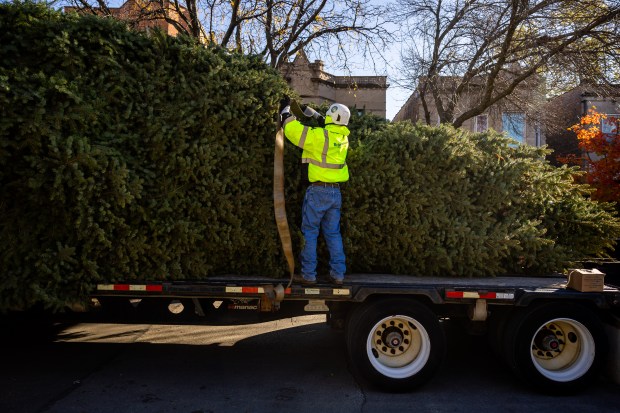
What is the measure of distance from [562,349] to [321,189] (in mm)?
2868

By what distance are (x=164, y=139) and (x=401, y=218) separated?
2525 millimetres

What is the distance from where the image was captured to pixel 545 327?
5.23 metres

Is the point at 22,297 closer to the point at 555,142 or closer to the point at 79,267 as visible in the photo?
the point at 79,267

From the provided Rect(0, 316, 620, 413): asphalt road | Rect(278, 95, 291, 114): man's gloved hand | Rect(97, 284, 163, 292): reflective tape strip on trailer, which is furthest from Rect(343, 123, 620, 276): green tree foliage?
Rect(97, 284, 163, 292): reflective tape strip on trailer

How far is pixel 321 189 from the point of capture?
523cm

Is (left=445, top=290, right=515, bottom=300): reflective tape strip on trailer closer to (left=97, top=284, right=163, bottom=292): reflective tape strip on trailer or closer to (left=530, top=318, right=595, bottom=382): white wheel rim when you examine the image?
(left=530, top=318, right=595, bottom=382): white wheel rim

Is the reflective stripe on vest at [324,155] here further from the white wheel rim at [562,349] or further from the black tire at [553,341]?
the white wheel rim at [562,349]

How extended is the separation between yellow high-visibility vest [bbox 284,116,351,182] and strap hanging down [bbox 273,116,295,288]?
17 cm

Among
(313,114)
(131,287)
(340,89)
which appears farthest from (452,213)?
(340,89)

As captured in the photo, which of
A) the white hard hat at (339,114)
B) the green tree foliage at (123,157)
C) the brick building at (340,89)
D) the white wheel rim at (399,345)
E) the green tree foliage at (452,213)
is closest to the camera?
the green tree foliage at (123,157)

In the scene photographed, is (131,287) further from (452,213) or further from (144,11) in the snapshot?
(144,11)

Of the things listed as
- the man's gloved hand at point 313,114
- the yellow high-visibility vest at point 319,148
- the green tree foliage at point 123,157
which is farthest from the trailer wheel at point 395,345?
the man's gloved hand at point 313,114

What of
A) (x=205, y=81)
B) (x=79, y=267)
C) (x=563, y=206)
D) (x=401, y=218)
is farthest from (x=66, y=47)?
(x=563, y=206)

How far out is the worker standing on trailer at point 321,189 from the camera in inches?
205
